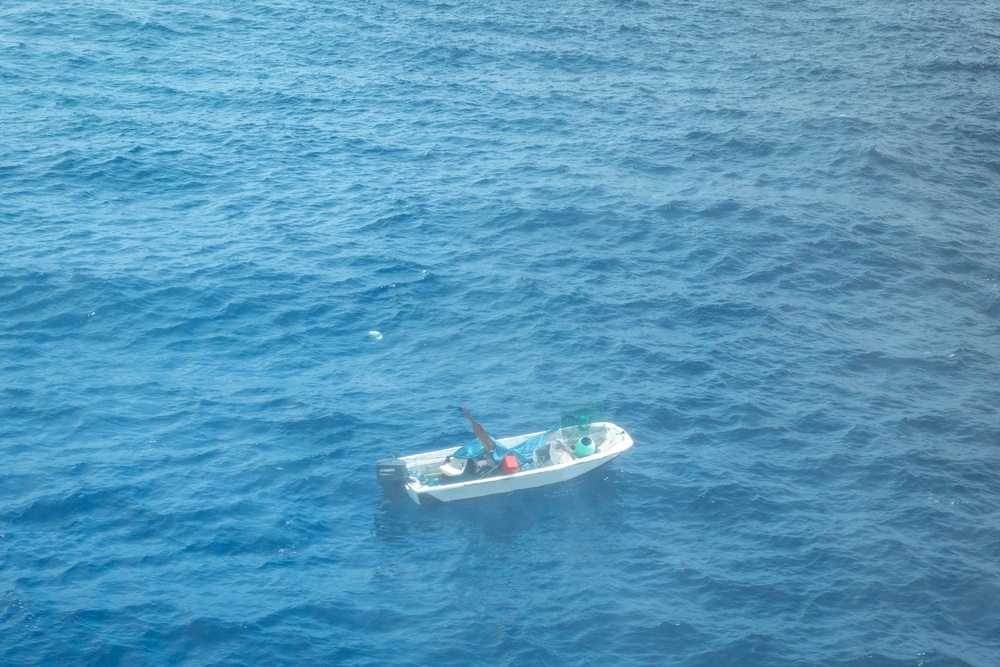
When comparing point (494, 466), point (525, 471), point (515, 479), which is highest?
point (494, 466)

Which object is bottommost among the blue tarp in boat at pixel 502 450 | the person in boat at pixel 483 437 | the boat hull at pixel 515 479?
the boat hull at pixel 515 479

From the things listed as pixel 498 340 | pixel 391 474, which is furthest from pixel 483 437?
pixel 498 340

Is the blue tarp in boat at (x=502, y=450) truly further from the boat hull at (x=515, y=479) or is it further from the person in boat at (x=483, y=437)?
the boat hull at (x=515, y=479)


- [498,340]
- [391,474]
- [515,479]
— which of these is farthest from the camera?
[498,340]

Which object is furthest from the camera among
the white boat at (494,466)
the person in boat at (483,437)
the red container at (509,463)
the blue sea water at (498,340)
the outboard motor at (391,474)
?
the person in boat at (483,437)

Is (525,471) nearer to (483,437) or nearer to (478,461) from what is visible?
(478,461)

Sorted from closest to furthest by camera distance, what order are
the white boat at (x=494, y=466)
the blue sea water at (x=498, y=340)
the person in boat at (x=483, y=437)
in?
the blue sea water at (x=498, y=340), the white boat at (x=494, y=466), the person in boat at (x=483, y=437)

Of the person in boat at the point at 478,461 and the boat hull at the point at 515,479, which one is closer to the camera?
the boat hull at the point at 515,479

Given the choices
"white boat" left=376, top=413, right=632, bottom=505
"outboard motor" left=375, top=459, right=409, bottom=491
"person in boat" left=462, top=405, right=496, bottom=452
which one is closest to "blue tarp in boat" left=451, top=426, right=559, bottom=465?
"white boat" left=376, top=413, right=632, bottom=505

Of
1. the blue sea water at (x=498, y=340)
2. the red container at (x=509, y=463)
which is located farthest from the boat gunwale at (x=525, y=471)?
the blue sea water at (x=498, y=340)
